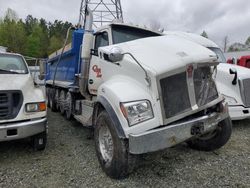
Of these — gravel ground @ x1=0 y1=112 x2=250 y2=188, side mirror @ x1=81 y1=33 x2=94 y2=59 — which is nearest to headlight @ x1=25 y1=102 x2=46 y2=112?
gravel ground @ x1=0 y1=112 x2=250 y2=188

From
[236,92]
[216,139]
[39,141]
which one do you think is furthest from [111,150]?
[236,92]

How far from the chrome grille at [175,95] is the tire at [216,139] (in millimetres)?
1404

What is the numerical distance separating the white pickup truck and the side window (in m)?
1.57

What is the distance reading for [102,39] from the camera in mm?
5625

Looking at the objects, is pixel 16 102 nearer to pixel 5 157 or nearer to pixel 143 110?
pixel 5 157

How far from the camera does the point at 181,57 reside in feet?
12.9

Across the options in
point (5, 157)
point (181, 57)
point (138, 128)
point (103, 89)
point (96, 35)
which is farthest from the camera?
point (96, 35)

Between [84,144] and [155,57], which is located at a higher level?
[155,57]

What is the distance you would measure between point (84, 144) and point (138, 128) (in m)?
2.52

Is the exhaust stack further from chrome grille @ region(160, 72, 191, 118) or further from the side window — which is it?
chrome grille @ region(160, 72, 191, 118)

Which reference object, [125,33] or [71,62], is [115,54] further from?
[71,62]

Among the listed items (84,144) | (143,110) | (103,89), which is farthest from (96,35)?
(143,110)

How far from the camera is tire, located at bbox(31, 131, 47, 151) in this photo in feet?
16.9

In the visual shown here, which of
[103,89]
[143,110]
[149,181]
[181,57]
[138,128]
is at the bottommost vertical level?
[149,181]
